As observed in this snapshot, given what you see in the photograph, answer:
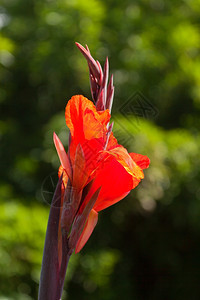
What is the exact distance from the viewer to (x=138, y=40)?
1924 millimetres

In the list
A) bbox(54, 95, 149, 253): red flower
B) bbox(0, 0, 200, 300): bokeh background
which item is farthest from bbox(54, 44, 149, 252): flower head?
bbox(0, 0, 200, 300): bokeh background

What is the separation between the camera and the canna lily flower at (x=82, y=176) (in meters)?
0.36

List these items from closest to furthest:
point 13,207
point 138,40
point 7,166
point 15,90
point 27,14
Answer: point 13,207
point 7,166
point 138,40
point 15,90
point 27,14

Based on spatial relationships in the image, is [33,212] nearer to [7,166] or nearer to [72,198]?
[7,166]

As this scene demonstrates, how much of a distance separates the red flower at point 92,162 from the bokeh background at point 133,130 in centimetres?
117

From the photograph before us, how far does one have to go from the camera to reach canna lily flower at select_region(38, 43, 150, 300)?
36 centimetres

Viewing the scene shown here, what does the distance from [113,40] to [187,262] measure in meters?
1.09

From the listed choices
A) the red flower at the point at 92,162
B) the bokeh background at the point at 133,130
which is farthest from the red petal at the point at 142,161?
the bokeh background at the point at 133,130

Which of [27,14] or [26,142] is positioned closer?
[26,142]

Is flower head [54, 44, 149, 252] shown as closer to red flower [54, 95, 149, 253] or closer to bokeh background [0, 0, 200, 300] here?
red flower [54, 95, 149, 253]

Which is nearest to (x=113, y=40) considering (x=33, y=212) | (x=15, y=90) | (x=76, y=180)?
(x=15, y=90)

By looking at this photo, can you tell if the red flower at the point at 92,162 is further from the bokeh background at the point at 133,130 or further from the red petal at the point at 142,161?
the bokeh background at the point at 133,130

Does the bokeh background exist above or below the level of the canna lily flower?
below

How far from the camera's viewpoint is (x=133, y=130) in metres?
1.46
